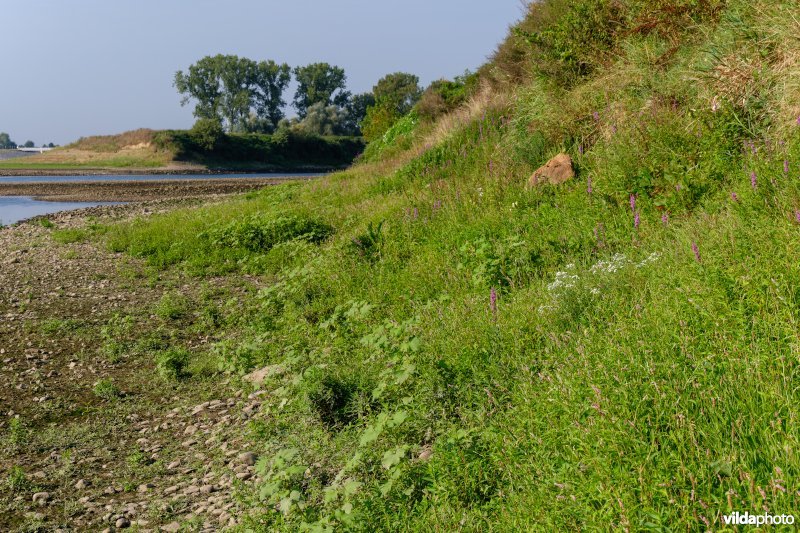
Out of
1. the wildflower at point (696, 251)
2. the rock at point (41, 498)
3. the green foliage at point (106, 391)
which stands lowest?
the rock at point (41, 498)

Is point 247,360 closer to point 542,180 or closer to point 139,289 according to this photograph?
point 542,180

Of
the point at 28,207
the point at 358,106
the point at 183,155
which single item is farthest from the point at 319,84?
the point at 28,207

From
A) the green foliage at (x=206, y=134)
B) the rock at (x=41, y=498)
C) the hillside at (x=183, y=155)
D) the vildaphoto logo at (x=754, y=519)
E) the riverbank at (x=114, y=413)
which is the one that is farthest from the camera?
the green foliage at (x=206, y=134)

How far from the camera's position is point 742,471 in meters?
2.68

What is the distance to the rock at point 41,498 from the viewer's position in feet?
17.2

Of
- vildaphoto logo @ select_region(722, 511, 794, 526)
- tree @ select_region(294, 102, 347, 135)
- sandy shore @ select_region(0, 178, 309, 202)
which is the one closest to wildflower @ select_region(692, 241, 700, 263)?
vildaphoto logo @ select_region(722, 511, 794, 526)

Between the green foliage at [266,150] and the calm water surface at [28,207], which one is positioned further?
the green foliage at [266,150]

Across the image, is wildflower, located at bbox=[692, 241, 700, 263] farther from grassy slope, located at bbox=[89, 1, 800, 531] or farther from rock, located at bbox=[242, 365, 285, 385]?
rock, located at bbox=[242, 365, 285, 385]

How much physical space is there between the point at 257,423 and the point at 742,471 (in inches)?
167

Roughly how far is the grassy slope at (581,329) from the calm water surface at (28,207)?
27.1 m

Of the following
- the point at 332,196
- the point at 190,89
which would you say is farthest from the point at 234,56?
the point at 332,196

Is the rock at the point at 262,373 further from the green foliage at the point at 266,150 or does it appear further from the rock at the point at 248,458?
the green foliage at the point at 266,150

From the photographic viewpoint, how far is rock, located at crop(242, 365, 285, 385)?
698cm

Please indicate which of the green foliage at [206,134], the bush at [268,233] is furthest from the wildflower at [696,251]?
the green foliage at [206,134]
